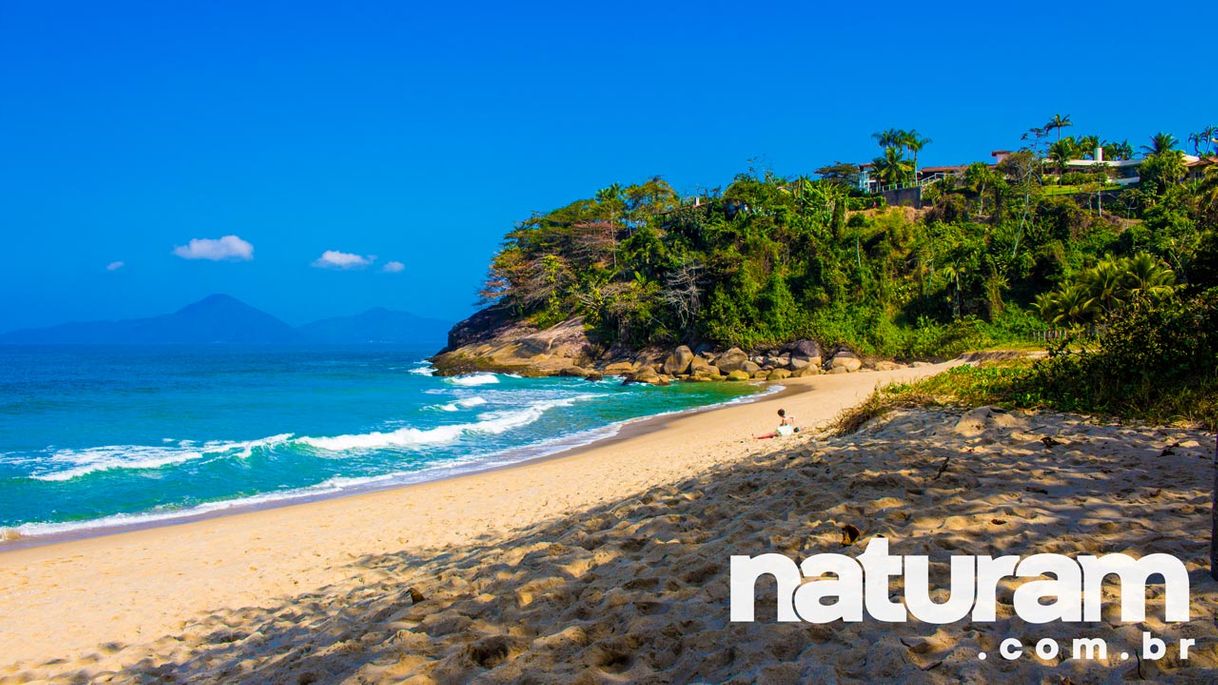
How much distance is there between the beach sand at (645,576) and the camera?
3160 millimetres

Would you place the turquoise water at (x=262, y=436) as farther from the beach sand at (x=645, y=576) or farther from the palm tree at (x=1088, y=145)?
the palm tree at (x=1088, y=145)

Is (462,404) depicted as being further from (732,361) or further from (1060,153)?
(1060,153)

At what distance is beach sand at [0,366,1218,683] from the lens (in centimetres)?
316

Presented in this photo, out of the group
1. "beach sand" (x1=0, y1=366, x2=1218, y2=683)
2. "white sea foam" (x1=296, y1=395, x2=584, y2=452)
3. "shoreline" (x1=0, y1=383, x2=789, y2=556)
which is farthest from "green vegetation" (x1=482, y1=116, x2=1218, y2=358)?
"beach sand" (x1=0, y1=366, x2=1218, y2=683)

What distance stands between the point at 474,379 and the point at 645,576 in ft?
136

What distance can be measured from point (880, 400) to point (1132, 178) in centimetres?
5666

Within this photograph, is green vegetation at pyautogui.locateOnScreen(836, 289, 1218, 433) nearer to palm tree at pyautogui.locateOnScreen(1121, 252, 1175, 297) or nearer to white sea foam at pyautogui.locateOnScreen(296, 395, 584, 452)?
white sea foam at pyautogui.locateOnScreen(296, 395, 584, 452)

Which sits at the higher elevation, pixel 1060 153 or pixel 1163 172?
pixel 1060 153

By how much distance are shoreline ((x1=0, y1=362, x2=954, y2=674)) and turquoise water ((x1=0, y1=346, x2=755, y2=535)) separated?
2.40 metres

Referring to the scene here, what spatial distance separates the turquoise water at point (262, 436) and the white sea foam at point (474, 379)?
689 millimetres

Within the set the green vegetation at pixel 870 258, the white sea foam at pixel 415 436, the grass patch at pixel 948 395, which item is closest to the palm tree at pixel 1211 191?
the green vegetation at pixel 870 258

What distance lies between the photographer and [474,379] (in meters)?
45.0

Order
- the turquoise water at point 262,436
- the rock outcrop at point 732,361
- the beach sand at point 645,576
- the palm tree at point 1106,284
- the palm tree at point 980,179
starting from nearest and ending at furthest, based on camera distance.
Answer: the beach sand at point 645,576
the turquoise water at point 262,436
the palm tree at point 1106,284
the rock outcrop at point 732,361
the palm tree at point 980,179

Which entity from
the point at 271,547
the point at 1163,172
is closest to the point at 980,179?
the point at 1163,172
